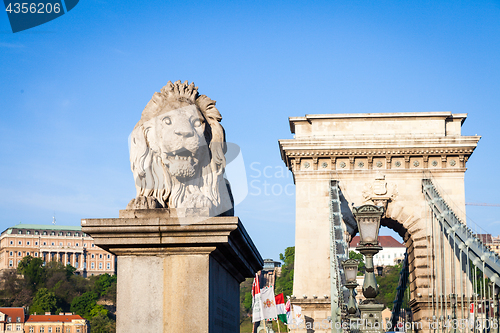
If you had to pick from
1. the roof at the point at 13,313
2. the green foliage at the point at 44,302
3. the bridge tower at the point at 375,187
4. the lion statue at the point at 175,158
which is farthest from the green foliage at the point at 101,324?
the lion statue at the point at 175,158

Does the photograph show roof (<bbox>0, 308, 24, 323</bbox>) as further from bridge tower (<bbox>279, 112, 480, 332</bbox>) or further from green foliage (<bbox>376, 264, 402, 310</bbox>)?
bridge tower (<bbox>279, 112, 480, 332</bbox>)

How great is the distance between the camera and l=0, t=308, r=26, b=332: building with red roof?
111 m

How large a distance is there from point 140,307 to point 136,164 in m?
1.11

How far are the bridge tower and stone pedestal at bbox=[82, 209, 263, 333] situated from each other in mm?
27413

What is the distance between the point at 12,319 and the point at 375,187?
9404 centimetres

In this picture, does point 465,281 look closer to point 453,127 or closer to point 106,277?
point 453,127

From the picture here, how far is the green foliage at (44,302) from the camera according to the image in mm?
126500

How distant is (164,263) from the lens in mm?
5227

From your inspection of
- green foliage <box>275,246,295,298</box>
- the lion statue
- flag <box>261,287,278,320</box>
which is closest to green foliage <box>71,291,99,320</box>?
green foliage <box>275,246,295,298</box>

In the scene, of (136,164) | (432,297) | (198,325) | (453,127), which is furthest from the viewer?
(453,127)

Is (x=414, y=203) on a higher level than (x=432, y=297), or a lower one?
higher

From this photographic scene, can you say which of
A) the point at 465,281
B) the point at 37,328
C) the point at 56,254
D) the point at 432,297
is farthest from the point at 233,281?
the point at 56,254

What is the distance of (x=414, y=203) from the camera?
3362 cm

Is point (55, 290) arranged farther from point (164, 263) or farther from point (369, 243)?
point (164, 263)
